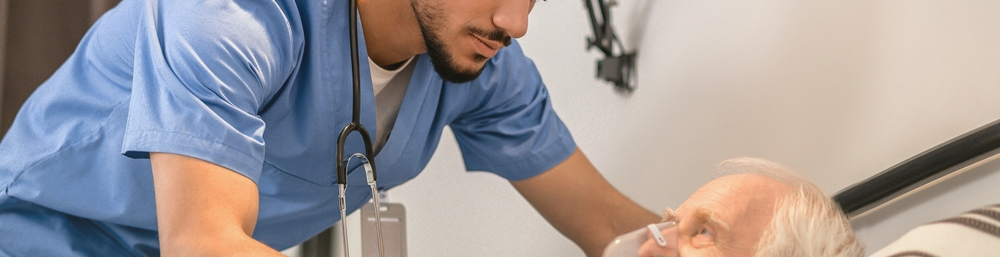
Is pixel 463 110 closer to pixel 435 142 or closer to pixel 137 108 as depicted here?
pixel 435 142

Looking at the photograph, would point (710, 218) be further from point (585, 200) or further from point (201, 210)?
point (201, 210)

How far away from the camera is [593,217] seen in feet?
4.93

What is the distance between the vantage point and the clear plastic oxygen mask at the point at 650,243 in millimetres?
1121

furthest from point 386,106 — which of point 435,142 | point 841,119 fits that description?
point 841,119

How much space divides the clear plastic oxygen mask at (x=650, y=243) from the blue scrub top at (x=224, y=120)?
0.36 metres

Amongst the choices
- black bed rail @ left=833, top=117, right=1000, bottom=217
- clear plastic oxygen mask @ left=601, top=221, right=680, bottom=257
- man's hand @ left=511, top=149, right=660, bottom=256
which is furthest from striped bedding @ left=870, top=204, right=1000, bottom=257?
man's hand @ left=511, top=149, right=660, bottom=256

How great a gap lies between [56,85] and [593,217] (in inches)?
31.3

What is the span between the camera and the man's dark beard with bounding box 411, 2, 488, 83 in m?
1.28

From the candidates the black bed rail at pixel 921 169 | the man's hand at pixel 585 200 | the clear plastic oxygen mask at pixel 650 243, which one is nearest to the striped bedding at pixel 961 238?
the black bed rail at pixel 921 169

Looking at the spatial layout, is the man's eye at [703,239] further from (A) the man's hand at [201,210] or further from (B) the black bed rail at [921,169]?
(A) the man's hand at [201,210]

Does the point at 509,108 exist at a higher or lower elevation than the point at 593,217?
higher

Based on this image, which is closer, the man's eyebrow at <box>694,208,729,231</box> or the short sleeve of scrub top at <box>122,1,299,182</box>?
the short sleeve of scrub top at <box>122,1,299,182</box>

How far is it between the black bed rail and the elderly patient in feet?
0.26

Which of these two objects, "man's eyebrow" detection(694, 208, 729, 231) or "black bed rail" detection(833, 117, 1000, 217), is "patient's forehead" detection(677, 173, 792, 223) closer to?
"man's eyebrow" detection(694, 208, 729, 231)
